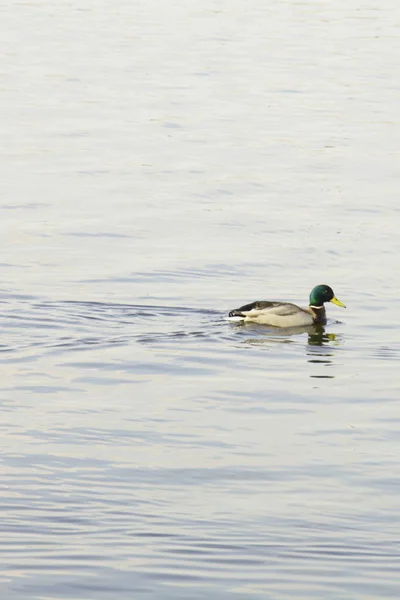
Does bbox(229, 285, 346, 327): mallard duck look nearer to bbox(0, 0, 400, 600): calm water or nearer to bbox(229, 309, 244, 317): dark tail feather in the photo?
bbox(229, 309, 244, 317): dark tail feather

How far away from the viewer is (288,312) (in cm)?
1669

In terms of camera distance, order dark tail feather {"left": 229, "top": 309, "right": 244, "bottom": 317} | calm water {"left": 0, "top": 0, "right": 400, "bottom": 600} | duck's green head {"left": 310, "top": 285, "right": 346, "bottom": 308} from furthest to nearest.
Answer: duck's green head {"left": 310, "top": 285, "right": 346, "bottom": 308} < dark tail feather {"left": 229, "top": 309, "right": 244, "bottom": 317} < calm water {"left": 0, "top": 0, "right": 400, "bottom": 600}

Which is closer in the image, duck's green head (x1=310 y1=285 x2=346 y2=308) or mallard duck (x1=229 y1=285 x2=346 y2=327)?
mallard duck (x1=229 y1=285 x2=346 y2=327)

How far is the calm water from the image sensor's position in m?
9.05

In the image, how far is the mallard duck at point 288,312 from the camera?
52.9ft

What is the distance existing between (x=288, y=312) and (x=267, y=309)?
46 cm

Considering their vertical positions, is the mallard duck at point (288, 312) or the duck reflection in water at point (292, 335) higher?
the mallard duck at point (288, 312)

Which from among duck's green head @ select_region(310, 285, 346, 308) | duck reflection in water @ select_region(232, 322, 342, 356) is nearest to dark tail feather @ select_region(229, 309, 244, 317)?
A: duck reflection in water @ select_region(232, 322, 342, 356)

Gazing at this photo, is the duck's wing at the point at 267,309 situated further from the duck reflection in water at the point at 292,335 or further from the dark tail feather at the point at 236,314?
the duck reflection in water at the point at 292,335

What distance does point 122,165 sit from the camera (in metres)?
24.8

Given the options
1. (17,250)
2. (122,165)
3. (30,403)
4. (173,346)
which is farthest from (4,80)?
(30,403)

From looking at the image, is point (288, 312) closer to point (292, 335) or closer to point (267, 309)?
point (292, 335)

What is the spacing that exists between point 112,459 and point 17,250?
28.0 ft

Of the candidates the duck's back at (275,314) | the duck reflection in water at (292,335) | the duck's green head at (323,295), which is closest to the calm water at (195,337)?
the duck reflection in water at (292,335)
